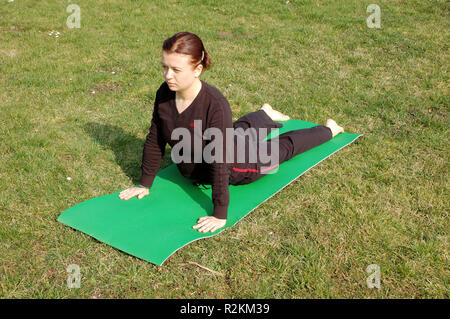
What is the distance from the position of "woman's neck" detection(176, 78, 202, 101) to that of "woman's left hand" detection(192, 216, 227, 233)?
3.39 feet

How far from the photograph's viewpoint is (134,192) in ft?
12.3

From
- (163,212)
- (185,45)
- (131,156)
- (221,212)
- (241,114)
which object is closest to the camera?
(185,45)

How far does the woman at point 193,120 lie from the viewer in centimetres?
296

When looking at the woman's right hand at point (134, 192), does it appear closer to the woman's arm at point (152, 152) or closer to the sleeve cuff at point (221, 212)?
the woman's arm at point (152, 152)

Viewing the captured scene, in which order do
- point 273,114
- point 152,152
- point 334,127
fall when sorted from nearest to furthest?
point 152,152 < point 334,127 < point 273,114

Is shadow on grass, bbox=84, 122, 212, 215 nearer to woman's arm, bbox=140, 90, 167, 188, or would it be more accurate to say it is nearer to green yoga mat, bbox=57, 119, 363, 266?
green yoga mat, bbox=57, 119, 363, 266

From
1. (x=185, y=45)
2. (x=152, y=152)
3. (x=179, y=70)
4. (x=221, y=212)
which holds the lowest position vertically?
(x=221, y=212)

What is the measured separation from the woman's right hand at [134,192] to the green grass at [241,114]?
0.33 meters

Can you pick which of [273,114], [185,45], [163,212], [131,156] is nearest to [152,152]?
[163,212]

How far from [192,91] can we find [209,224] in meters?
1.12

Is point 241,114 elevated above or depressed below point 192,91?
below

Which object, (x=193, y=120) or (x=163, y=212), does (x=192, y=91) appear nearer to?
(x=193, y=120)
